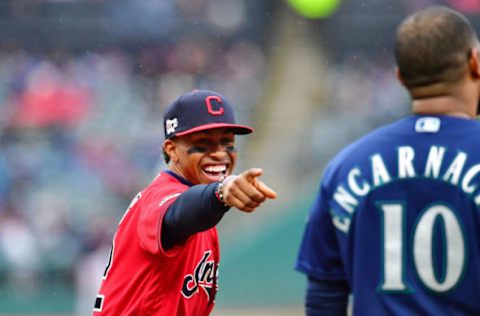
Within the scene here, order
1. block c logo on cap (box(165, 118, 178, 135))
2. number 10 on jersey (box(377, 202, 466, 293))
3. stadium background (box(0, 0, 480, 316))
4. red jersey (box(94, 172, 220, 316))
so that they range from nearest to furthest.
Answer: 1. number 10 on jersey (box(377, 202, 466, 293))
2. red jersey (box(94, 172, 220, 316))
3. block c logo on cap (box(165, 118, 178, 135))
4. stadium background (box(0, 0, 480, 316))

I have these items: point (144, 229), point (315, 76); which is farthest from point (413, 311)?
point (315, 76)

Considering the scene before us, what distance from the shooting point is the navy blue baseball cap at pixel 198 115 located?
4.01 metres

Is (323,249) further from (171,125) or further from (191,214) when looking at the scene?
(171,125)

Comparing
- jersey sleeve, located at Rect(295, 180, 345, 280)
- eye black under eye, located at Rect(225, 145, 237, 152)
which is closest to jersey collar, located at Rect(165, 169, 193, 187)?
eye black under eye, located at Rect(225, 145, 237, 152)

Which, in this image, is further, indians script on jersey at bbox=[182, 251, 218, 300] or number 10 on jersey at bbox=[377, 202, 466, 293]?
indians script on jersey at bbox=[182, 251, 218, 300]

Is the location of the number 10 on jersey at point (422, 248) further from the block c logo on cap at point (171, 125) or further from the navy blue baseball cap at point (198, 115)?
the block c logo on cap at point (171, 125)

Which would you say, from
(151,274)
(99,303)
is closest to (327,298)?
(151,274)

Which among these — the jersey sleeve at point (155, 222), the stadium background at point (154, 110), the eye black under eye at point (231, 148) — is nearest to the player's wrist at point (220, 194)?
the jersey sleeve at point (155, 222)

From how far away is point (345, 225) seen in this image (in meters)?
2.71

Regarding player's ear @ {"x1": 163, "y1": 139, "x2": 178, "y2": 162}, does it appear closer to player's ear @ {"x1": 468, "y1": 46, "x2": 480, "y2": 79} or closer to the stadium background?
player's ear @ {"x1": 468, "y1": 46, "x2": 480, "y2": 79}

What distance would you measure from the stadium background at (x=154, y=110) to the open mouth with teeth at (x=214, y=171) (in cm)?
951

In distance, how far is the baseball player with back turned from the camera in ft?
8.43

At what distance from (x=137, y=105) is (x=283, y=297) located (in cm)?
358

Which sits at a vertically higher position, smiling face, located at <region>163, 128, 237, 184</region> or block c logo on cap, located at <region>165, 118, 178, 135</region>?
block c logo on cap, located at <region>165, 118, 178, 135</region>
